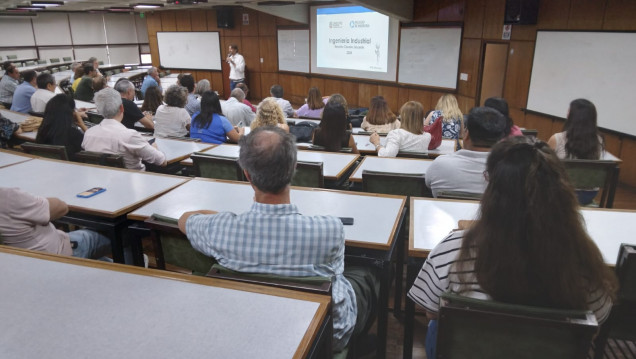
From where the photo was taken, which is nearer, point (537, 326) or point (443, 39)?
point (537, 326)

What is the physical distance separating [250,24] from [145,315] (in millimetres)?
11626

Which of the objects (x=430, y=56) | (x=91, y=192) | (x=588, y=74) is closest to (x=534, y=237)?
(x=91, y=192)

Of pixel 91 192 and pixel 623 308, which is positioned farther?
pixel 91 192

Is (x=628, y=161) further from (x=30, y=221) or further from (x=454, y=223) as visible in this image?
(x=30, y=221)

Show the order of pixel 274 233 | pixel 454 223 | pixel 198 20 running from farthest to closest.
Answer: pixel 198 20 → pixel 454 223 → pixel 274 233

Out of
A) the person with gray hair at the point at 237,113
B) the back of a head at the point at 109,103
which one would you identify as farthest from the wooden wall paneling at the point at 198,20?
the back of a head at the point at 109,103

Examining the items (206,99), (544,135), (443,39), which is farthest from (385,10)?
(206,99)

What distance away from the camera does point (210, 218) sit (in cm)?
160

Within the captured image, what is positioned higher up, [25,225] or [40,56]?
[40,56]

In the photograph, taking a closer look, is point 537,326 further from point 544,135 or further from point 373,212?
point 544,135

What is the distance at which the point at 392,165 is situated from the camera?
3158 mm

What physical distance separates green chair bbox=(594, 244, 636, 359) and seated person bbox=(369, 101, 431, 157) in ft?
6.73

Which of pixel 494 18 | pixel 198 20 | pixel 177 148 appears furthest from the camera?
pixel 198 20

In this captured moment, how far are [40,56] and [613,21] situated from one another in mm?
15882
